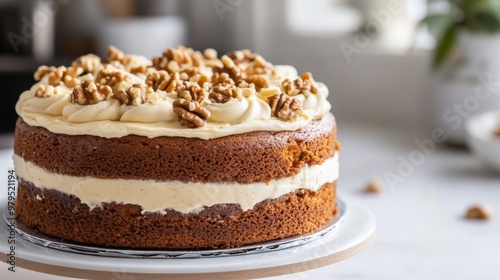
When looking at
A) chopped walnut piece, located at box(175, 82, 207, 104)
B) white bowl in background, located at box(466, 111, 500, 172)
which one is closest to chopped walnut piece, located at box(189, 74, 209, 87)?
chopped walnut piece, located at box(175, 82, 207, 104)

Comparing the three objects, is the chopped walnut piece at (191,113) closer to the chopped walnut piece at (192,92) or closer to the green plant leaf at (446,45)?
the chopped walnut piece at (192,92)

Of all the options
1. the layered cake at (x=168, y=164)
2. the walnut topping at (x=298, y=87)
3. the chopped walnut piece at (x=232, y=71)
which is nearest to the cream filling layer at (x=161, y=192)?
the layered cake at (x=168, y=164)

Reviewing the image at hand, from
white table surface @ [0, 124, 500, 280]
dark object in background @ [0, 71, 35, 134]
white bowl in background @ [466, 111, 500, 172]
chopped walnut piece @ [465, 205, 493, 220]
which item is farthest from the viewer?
dark object in background @ [0, 71, 35, 134]

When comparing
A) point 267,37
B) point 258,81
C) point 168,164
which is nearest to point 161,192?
point 168,164

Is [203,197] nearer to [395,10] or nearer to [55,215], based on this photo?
[55,215]

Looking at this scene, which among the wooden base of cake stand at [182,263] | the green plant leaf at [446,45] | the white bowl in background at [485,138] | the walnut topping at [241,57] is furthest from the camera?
the green plant leaf at [446,45]

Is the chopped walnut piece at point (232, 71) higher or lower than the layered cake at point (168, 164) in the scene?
higher

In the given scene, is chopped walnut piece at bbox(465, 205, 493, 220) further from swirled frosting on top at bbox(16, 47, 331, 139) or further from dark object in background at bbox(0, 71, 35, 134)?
dark object in background at bbox(0, 71, 35, 134)

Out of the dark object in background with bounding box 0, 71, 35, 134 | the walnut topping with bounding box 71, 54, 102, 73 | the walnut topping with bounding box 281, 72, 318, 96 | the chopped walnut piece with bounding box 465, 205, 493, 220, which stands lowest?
the dark object in background with bounding box 0, 71, 35, 134
